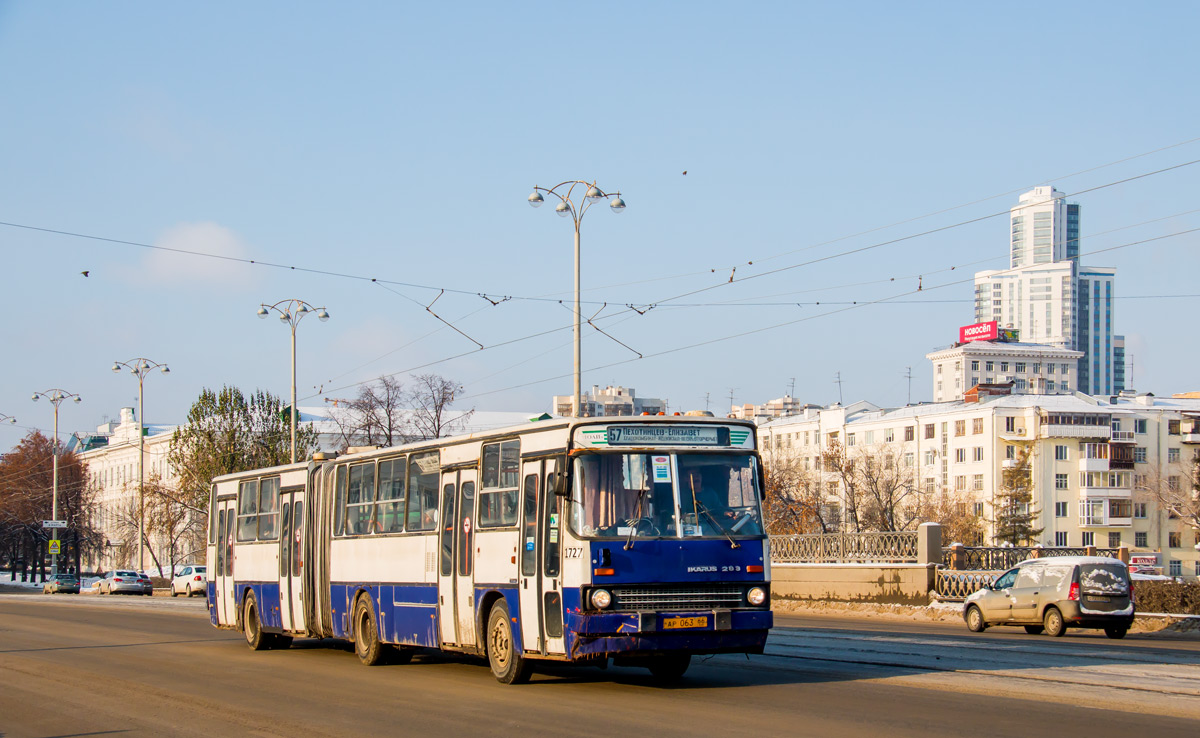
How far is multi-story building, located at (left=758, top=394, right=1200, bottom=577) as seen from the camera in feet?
347

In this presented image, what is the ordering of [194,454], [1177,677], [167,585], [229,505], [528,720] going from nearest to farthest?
[528,720], [1177,677], [229,505], [194,454], [167,585]

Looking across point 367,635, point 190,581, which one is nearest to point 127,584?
point 190,581

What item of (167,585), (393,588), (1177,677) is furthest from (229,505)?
(167,585)

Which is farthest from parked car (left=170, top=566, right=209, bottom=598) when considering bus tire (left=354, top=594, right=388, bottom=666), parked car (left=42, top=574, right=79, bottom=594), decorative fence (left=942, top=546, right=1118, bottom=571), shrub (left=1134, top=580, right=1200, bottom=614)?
bus tire (left=354, top=594, right=388, bottom=666)

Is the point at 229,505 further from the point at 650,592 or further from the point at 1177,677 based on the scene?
the point at 1177,677

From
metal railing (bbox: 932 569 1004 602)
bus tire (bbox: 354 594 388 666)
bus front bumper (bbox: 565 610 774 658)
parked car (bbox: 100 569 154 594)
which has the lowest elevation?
parked car (bbox: 100 569 154 594)

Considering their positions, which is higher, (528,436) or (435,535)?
(528,436)

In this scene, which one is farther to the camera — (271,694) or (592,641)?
(271,694)

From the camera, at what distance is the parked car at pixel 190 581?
189ft

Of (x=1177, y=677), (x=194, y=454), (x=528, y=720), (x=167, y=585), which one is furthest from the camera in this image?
(x=167, y=585)

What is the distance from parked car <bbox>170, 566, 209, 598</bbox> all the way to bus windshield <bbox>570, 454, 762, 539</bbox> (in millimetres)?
47676

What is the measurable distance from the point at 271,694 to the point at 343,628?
177 inches

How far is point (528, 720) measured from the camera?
11.6 meters

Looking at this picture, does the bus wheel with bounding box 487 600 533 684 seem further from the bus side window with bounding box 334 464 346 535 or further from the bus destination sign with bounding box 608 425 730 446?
the bus side window with bounding box 334 464 346 535
